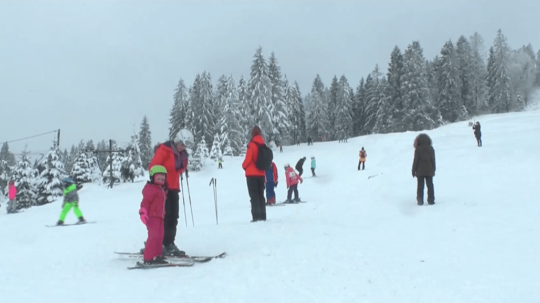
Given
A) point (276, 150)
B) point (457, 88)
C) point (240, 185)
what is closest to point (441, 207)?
point (240, 185)

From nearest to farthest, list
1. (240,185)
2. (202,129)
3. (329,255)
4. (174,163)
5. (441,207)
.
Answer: (329,255) → (174,163) → (441,207) → (240,185) → (202,129)

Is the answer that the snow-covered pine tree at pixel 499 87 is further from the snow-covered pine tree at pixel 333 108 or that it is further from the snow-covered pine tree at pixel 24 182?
the snow-covered pine tree at pixel 24 182

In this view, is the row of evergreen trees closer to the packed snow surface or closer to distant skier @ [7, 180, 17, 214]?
distant skier @ [7, 180, 17, 214]

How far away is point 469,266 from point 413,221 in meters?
3.67

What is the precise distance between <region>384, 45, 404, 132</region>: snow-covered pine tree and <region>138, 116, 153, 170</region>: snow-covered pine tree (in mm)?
39564

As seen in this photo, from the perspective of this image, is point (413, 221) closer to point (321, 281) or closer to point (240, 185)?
point (321, 281)

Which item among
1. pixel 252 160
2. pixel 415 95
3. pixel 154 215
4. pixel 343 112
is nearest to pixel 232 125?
pixel 343 112

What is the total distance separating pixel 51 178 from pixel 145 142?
21109 millimetres

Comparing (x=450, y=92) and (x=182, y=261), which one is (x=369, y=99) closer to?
(x=450, y=92)

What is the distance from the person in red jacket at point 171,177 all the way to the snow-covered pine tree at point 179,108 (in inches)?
2174

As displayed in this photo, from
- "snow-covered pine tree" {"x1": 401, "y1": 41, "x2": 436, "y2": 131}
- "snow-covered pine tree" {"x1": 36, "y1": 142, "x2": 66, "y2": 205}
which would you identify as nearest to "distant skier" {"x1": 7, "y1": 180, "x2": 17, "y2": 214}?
"snow-covered pine tree" {"x1": 36, "y1": 142, "x2": 66, "y2": 205}

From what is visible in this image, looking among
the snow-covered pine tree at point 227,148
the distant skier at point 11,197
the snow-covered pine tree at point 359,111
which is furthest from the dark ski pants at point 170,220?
the snow-covered pine tree at point 359,111

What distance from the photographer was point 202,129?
191 feet

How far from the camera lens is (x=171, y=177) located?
6.67 meters
